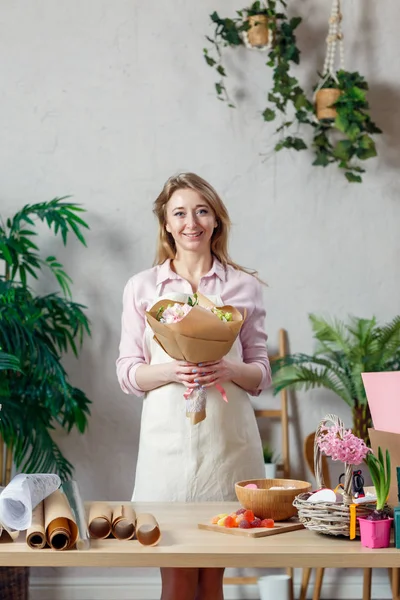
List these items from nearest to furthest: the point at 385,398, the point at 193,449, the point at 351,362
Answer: the point at 385,398 → the point at 193,449 → the point at 351,362

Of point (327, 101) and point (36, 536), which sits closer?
point (36, 536)

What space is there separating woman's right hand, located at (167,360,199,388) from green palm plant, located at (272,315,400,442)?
4.60 ft

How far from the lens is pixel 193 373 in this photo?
2.20 m

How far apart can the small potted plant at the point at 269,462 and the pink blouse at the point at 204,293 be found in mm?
1166

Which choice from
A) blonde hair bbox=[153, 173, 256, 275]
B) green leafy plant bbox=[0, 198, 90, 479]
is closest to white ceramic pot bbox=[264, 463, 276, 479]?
green leafy plant bbox=[0, 198, 90, 479]

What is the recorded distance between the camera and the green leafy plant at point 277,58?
3.70 metres

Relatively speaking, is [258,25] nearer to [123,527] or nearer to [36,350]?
[36,350]

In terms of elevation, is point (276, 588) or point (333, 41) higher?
point (333, 41)

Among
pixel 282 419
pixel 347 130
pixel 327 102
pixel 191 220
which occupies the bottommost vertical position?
pixel 282 419

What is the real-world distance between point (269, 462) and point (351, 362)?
1.98ft

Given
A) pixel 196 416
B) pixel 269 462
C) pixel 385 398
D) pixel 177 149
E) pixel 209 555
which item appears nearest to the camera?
pixel 209 555

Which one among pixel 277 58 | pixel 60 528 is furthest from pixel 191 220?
pixel 277 58

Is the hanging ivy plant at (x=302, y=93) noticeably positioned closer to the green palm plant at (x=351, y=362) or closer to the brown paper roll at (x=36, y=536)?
the green palm plant at (x=351, y=362)

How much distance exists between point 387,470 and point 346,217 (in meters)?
2.46
